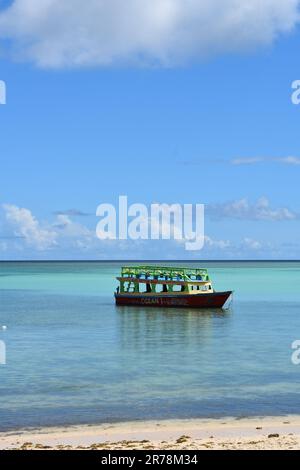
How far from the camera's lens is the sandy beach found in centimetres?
2009

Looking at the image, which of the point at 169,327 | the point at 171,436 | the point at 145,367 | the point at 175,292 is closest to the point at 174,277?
the point at 175,292

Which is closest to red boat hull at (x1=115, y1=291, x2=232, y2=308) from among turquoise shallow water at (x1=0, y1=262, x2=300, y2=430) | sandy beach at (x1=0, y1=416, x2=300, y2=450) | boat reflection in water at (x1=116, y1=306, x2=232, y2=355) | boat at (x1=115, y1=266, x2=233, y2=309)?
boat at (x1=115, y1=266, x2=233, y2=309)

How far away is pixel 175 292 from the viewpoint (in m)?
73.5

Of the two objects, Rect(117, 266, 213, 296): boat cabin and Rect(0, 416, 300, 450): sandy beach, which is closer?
Rect(0, 416, 300, 450): sandy beach

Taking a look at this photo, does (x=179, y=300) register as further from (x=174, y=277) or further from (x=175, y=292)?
(x=174, y=277)

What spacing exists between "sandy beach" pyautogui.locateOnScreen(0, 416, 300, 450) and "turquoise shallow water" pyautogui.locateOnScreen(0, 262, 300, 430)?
4.29 feet

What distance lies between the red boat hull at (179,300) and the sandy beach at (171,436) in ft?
149

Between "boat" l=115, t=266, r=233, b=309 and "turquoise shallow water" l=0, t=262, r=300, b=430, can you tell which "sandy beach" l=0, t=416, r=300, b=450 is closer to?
"turquoise shallow water" l=0, t=262, r=300, b=430

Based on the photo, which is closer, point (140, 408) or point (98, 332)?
point (140, 408)

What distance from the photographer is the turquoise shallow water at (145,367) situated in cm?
2692

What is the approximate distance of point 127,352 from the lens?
140ft

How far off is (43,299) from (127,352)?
5866cm
